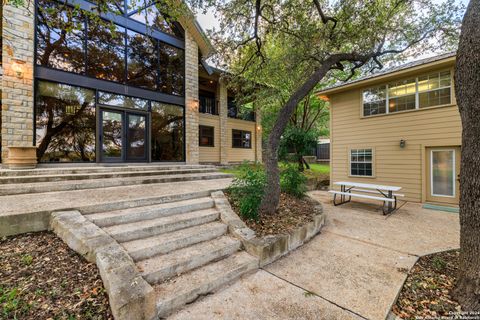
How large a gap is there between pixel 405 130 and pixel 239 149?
9.33 meters

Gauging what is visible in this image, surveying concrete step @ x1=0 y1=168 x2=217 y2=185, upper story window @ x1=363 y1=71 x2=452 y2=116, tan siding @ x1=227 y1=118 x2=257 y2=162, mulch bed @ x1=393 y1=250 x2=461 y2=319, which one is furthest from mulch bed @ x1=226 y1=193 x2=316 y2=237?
tan siding @ x1=227 y1=118 x2=257 y2=162

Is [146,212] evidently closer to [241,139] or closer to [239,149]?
[239,149]

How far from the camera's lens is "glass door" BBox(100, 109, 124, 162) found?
23.9ft

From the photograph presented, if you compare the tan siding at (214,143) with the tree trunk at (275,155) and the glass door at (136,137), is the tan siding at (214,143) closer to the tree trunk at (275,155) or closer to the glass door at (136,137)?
the glass door at (136,137)

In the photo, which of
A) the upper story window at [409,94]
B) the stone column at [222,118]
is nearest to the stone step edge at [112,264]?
the upper story window at [409,94]

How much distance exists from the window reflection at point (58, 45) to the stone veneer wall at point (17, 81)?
0.25 metres

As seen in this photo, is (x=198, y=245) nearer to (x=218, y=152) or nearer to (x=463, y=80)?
(x=463, y=80)

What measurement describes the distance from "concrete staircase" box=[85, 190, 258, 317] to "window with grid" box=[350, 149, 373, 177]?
7.31 metres

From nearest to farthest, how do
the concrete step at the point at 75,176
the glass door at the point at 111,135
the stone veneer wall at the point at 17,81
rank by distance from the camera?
the concrete step at the point at 75,176 < the stone veneer wall at the point at 17,81 < the glass door at the point at 111,135

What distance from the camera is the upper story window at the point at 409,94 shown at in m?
6.71

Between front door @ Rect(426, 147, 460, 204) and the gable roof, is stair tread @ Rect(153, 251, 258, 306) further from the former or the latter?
the gable roof

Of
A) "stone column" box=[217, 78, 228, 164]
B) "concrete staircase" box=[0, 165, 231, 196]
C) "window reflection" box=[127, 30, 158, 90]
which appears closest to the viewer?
"concrete staircase" box=[0, 165, 231, 196]

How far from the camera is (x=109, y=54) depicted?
7.53 m


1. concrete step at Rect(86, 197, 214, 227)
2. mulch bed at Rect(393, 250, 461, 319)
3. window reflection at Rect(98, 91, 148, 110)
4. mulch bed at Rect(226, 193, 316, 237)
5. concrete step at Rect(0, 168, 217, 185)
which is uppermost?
window reflection at Rect(98, 91, 148, 110)
